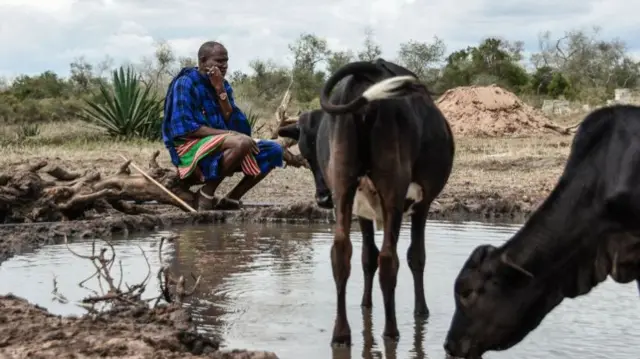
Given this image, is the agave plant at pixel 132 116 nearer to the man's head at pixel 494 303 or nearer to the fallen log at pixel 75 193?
the fallen log at pixel 75 193

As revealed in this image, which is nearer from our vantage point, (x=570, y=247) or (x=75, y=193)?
(x=570, y=247)

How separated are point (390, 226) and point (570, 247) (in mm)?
1446

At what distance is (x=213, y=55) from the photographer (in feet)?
28.9

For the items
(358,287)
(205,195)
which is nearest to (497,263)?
(358,287)

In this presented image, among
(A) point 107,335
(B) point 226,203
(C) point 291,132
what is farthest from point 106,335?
(B) point 226,203

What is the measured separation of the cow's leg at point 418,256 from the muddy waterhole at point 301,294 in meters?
0.08

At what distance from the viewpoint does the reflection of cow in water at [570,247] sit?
11.5ft

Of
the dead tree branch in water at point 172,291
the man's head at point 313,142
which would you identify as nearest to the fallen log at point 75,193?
the dead tree branch in water at point 172,291

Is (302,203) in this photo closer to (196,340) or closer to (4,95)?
(196,340)

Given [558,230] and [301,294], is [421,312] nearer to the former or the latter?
[301,294]

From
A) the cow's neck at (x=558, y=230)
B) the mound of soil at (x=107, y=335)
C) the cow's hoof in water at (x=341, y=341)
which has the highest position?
the cow's neck at (x=558, y=230)

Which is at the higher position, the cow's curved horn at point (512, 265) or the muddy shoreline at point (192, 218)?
the cow's curved horn at point (512, 265)

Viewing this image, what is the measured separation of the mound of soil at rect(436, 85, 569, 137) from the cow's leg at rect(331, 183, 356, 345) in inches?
706

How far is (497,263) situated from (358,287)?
2.76 m
